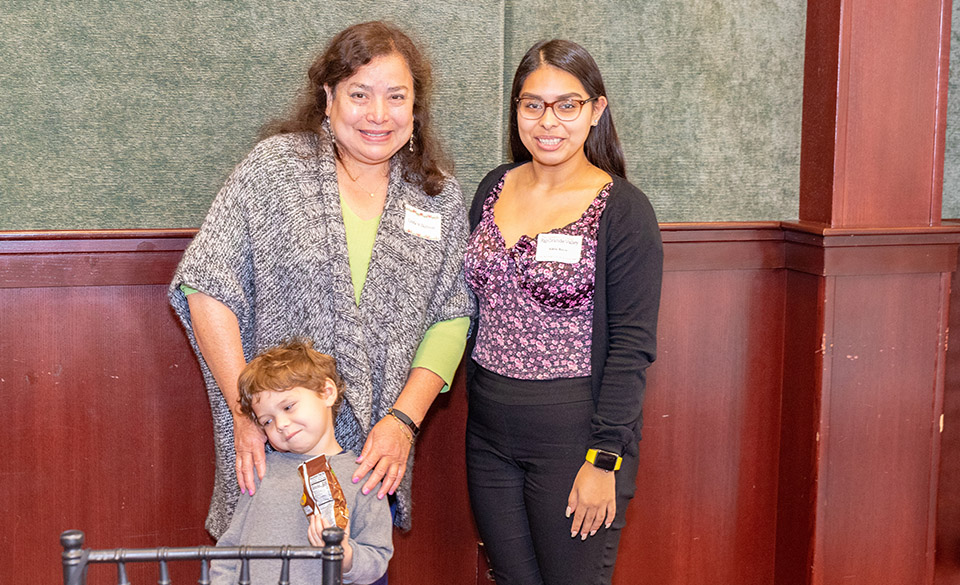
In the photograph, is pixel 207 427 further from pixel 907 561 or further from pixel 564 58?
pixel 907 561

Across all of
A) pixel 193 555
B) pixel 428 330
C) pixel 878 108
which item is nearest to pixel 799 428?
pixel 878 108

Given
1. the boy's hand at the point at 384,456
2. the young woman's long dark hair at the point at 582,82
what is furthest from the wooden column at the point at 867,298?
the boy's hand at the point at 384,456

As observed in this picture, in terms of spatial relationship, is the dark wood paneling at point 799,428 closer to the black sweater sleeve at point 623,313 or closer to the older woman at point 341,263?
the black sweater sleeve at point 623,313

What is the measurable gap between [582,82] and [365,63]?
476 mm

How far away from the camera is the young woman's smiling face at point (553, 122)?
1.97 meters

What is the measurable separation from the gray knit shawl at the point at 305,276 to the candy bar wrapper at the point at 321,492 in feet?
0.79

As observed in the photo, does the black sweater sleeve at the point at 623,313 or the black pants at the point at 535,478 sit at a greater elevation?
the black sweater sleeve at the point at 623,313

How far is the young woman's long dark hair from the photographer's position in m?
1.97

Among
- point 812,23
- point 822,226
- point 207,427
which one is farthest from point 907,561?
point 207,427

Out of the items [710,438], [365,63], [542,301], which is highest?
[365,63]

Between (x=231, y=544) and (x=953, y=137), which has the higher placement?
(x=953, y=137)

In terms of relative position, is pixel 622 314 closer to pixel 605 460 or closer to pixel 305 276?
pixel 605 460

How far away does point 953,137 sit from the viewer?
9.45 feet

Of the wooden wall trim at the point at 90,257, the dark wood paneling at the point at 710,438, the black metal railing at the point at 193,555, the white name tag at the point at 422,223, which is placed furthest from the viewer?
the dark wood paneling at the point at 710,438
